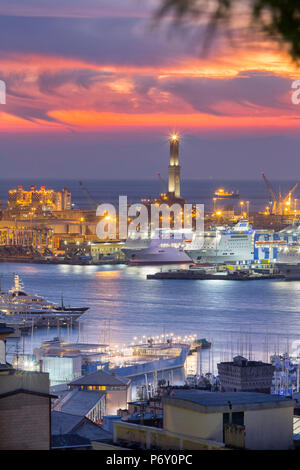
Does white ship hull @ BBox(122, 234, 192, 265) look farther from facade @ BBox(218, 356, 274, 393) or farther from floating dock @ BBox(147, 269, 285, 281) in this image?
facade @ BBox(218, 356, 274, 393)

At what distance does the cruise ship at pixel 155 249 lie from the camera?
22.6 m

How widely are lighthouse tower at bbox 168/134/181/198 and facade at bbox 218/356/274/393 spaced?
23.9 m

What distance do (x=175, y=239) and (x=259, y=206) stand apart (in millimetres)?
19437

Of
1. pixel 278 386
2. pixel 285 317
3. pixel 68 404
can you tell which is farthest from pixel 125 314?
pixel 68 404

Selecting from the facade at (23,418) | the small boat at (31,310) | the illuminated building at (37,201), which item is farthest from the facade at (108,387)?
the illuminated building at (37,201)

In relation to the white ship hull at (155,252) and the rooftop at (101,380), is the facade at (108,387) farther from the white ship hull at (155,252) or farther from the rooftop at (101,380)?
the white ship hull at (155,252)

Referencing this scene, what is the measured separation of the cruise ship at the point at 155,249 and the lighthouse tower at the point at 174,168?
709cm

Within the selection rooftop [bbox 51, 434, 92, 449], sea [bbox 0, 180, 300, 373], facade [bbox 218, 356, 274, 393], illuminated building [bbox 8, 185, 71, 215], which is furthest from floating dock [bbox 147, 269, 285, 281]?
rooftop [bbox 51, 434, 92, 449]

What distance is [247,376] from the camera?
271 inches

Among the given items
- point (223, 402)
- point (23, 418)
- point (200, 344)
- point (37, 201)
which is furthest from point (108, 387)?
point (37, 201)

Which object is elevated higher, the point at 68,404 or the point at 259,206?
the point at 259,206
